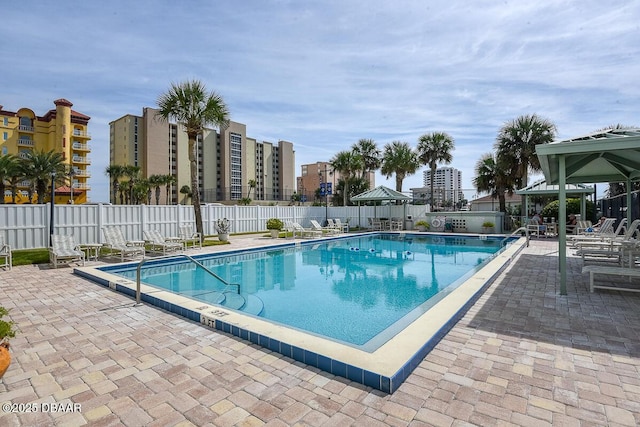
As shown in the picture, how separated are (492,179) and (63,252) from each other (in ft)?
71.1

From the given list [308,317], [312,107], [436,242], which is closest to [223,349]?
[308,317]

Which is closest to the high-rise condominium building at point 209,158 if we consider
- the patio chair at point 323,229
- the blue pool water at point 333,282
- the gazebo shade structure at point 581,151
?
the patio chair at point 323,229

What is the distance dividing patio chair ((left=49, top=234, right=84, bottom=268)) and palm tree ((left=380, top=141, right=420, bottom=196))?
21843 millimetres

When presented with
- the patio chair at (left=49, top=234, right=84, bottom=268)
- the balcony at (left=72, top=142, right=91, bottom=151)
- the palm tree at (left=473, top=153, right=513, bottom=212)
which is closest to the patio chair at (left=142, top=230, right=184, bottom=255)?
the patio chair at (left=49, top=234, right=84, bottom=268)

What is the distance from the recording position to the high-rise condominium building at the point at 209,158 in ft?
209

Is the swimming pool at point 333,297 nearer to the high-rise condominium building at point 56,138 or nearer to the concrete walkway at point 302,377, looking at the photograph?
the concrete walkway at point 302,377

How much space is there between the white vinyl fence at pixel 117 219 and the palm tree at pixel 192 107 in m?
1.72

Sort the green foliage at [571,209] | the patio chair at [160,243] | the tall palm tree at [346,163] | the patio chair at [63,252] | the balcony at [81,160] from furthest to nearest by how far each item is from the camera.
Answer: the balcony at [81,160]
the tall palm tree at [346,163]
the green foliage at [571,209]
the patio chair at [160,243]
the patio chair at [63,252]

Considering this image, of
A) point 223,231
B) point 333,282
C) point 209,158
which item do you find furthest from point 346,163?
point 209,158

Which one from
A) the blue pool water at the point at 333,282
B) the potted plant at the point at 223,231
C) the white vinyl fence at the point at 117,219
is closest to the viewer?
the blue pool water at the point at 333,282

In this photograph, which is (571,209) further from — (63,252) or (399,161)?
(63,252)

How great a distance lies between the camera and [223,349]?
11.7 feet

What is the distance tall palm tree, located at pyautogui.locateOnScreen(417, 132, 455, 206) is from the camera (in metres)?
25.2

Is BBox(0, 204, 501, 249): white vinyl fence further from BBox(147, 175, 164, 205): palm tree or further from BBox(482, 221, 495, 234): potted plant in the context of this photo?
BBox(147, 175, 164, 205): palm tree
